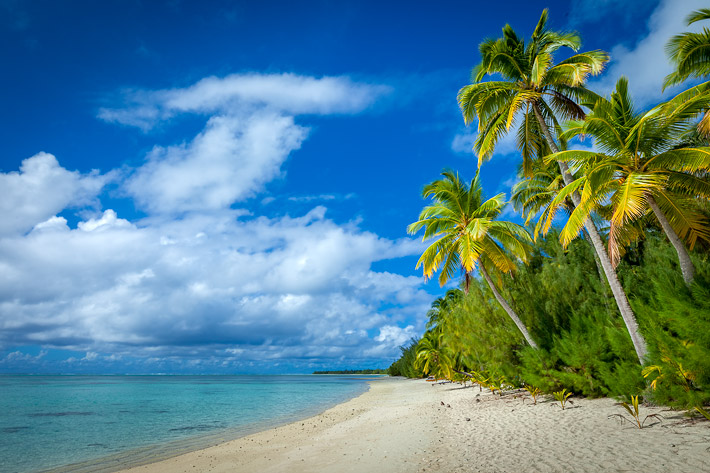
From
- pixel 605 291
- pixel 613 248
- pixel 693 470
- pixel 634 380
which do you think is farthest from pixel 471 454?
pixel 605 291

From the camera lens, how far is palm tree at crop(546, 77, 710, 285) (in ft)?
29.6

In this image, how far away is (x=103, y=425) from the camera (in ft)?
56.5

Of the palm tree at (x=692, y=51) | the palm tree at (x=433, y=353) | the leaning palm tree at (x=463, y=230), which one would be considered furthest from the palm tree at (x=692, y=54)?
the palm tree at (x=433, y=353)

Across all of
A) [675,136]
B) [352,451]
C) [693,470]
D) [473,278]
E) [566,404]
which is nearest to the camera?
[693,470]

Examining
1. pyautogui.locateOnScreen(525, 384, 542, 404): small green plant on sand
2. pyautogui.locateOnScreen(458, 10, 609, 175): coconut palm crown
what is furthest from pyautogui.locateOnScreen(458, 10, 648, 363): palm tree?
pyautogui.locateOnScreen(525, 384, 542, 404): small green plant on sand

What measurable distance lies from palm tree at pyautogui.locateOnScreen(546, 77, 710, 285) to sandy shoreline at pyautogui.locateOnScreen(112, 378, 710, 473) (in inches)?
169

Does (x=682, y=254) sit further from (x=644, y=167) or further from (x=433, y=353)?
(x=433, y=353)


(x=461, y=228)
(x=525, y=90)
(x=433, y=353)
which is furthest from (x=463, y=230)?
(x=433, y=353)

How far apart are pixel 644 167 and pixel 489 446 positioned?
8191mm

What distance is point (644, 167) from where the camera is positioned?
9.76 meters

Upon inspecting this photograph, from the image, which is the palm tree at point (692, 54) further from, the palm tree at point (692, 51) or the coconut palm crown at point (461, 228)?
the coconut palm crown at point (461, 228)

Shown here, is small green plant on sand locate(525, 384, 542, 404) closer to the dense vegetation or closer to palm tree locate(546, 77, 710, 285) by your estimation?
the dense vegetation

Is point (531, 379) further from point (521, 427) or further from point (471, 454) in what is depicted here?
point (471, 454)

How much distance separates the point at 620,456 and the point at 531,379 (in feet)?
26.0
